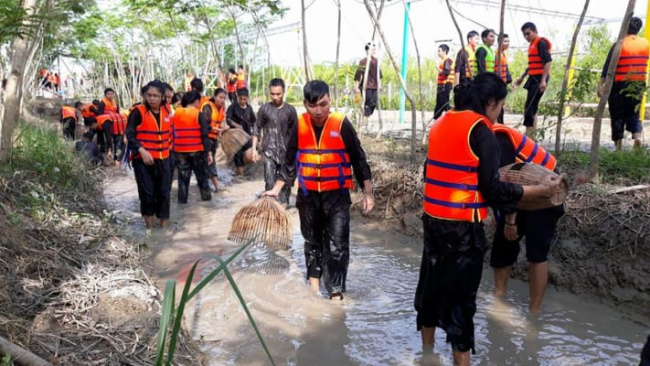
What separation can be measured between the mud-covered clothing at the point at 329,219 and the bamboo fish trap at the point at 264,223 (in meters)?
0.33

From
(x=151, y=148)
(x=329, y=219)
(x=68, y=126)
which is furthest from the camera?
(x=68, y=126)

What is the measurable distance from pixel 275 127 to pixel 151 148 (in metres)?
1.76

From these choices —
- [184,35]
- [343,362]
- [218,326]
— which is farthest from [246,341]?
[184,35]

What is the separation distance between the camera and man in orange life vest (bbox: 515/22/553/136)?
766cm

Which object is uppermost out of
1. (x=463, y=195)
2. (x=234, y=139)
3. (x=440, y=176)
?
(x=440, y=176)

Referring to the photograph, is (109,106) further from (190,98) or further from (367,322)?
(367,322)

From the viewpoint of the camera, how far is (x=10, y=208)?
470 centimetres

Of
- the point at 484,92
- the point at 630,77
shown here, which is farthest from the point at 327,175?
the point at 630,77

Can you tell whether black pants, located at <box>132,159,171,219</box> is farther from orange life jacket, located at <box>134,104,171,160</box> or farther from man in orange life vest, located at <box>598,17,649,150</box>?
man in orange life vest, located at <box>598,17,649,150</box>

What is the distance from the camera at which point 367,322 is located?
439cm

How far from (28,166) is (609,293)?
20.5 ft

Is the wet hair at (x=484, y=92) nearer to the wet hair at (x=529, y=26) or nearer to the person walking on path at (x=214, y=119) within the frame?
the wet hair at (x=529, y=26)

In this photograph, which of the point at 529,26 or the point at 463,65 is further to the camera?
the point at 463,65

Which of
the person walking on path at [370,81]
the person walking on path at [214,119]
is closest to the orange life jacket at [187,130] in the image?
the person walking on path at [214,119]
